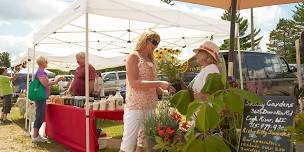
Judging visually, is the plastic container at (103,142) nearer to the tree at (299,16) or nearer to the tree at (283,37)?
the tree at (299,16)

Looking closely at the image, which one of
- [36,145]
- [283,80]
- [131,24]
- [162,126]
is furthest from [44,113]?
[283,80]

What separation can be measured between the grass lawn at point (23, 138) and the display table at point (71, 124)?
0.22 m

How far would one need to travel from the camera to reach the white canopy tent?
5.15m

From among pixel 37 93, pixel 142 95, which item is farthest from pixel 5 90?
pixel 142 95

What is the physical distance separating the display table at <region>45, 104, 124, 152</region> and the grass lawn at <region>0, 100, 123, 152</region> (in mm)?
215

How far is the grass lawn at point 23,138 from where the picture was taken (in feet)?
23.8

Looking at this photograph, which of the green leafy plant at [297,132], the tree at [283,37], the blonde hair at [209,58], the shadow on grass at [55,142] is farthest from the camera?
the tree at [283,37]

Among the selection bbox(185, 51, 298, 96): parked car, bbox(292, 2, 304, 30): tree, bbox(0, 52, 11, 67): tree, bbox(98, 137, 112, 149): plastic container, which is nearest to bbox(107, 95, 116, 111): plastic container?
bbox(98, 137, 112, 149): plastic container

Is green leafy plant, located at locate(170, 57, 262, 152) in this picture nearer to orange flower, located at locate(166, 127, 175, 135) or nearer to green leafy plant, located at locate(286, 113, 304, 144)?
green leafy plant, located at locate(286, 113, 304, 144)

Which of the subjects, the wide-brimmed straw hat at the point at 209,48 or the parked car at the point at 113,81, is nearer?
the wide-brimmed straw hat at the point at 209,48

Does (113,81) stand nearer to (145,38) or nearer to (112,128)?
(112,128)

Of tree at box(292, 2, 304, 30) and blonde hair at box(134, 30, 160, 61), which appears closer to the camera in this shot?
blonde hair at box(134, 30, 160, 61)

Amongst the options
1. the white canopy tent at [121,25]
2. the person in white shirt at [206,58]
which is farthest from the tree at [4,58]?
the person in white shirt at [206,58]

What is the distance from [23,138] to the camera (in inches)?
333
